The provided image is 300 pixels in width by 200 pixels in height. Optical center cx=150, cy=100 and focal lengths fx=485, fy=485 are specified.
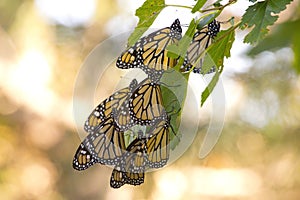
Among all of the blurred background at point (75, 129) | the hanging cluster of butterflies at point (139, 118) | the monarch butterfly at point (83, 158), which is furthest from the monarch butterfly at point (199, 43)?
the blurred background at point (75, 129)

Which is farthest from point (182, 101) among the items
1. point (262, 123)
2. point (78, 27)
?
point (78, 27)

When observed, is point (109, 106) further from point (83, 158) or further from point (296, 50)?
point (296, 50)

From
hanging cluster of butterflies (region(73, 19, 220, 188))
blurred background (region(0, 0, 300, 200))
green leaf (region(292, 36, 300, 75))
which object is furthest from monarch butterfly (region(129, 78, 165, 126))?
blurred background (region(0, 0, 300, 200))

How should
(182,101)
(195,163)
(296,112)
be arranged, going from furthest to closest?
(195,163) → (296,112) → (182,101)

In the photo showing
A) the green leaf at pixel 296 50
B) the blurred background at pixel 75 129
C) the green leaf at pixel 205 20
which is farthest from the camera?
the blurred background at pixel 75 129

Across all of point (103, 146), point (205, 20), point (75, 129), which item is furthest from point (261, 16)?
point (75, 129)

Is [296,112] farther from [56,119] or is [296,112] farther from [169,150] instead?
[169,150]

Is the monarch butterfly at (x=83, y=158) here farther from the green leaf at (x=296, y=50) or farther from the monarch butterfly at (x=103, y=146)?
the green leaf at (x=296, y=50)
